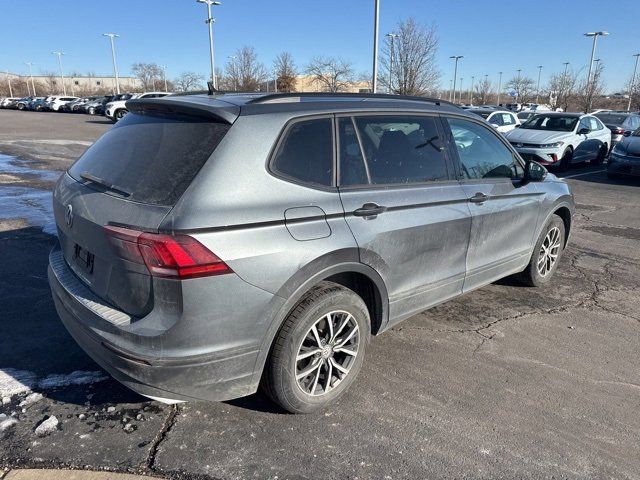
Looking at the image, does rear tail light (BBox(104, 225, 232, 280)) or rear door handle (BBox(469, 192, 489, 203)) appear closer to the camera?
rear tail light (BBox(104, 225, 232, 280))

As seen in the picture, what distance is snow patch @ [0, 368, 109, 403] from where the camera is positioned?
10.2 feet

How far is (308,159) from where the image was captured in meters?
2.82

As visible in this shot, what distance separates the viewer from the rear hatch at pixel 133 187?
95.7 inches

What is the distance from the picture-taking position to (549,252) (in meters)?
5.11

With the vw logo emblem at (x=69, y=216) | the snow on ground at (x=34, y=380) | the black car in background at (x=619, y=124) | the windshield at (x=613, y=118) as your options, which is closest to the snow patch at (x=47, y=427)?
the snow on ground at (x=34, y=380)

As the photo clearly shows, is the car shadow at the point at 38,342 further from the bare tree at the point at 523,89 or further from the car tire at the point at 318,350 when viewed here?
the bare tree at the point at 523,89

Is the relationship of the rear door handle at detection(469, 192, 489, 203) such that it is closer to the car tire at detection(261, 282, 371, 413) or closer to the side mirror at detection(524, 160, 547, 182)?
the side mirror at detection(524, 160, 547, 182)

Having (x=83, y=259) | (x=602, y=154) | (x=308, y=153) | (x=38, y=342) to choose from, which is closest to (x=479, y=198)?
(x=308, y=153)

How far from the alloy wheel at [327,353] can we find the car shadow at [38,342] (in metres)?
1.08

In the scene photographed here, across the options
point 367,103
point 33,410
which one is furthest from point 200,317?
point 367,103

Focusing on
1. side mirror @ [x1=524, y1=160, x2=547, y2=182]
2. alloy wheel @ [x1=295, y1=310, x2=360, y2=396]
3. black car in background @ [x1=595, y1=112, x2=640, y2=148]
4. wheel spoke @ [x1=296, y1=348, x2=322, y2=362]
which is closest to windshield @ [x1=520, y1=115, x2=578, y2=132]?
black car in background @ [x1=595, y1=112, x2=640, y2=148]

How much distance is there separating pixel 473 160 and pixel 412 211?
106 cm

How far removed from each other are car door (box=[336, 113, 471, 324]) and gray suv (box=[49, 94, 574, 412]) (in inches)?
0.5

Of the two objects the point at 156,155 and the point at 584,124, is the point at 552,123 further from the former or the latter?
the point at 156,155
